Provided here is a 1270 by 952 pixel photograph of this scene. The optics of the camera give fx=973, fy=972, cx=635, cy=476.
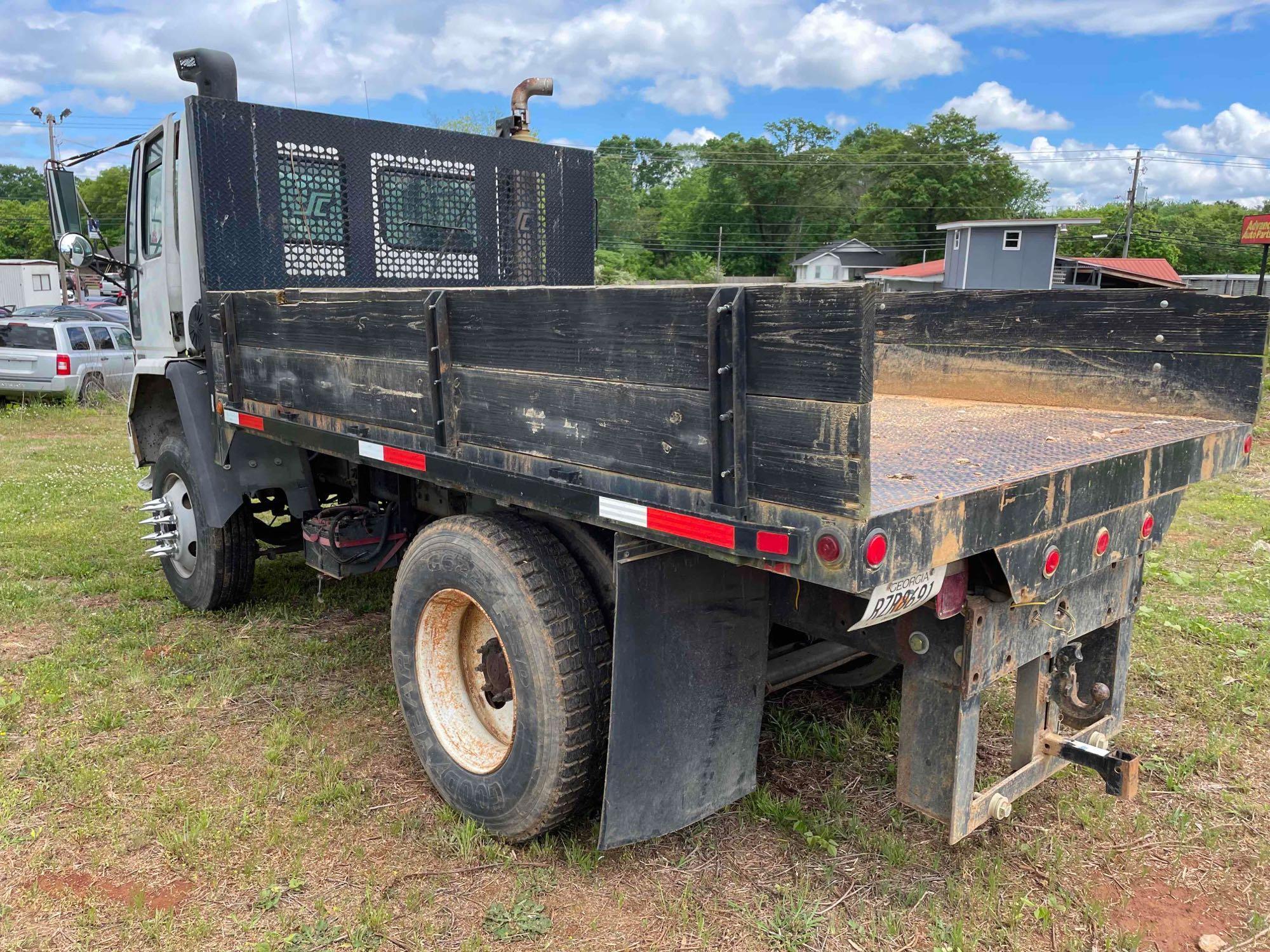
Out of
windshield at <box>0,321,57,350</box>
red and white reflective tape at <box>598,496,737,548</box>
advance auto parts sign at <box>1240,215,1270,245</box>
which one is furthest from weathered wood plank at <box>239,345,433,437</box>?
advance auto parts sign at <box>1240,215,1270,245</box>

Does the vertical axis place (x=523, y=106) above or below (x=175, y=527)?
above

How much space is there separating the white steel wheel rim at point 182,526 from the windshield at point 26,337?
37.9 ft

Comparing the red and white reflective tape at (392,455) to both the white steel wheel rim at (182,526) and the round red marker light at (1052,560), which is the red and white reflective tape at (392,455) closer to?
the round red marker light at (1052,560)

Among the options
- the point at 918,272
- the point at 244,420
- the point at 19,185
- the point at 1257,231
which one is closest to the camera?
the point at 244,420

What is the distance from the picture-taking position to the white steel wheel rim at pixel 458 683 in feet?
11.4

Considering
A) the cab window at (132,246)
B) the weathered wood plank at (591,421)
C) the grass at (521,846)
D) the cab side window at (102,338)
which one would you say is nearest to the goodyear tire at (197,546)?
the grass at (521,846)

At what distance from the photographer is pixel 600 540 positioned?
3.05m

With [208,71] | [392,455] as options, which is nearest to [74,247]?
[208,71]

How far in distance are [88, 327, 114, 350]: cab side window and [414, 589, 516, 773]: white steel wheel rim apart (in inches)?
583

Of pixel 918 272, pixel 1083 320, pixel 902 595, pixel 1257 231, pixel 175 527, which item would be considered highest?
pixel 918 272

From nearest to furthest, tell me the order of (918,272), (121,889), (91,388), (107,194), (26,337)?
(121,889), (26,337), (91,388), (918,272), (107,194)

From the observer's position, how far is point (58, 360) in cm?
1487

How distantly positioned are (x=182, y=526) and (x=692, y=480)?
163 inches

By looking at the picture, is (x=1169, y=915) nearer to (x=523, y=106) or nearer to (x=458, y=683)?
(x=458, y=683)
